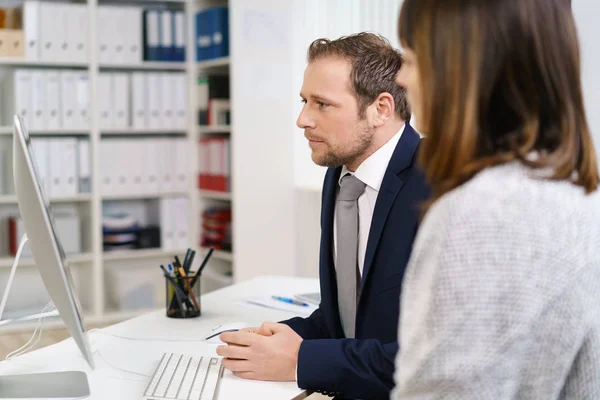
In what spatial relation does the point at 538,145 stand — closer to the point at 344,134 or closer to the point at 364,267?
the point at 364,267

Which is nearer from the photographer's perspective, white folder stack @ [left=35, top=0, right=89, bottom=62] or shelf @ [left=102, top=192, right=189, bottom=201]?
white folder stack @ [left=35, top=0, right=89, bottom=62]

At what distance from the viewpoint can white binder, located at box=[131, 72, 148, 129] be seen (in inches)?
159

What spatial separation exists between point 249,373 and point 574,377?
715 mm

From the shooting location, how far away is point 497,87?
0.81 metres

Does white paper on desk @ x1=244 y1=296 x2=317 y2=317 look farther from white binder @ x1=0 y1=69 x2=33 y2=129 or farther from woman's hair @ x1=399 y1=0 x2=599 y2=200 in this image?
white binder @ x1=0 y1=69 x2=33 y2=129

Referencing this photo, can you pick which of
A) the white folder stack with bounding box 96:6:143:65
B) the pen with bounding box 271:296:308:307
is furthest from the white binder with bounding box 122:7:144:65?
the pen with bounding box 271:296:308:307

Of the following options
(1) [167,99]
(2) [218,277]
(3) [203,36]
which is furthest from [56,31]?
(2) [218,277]

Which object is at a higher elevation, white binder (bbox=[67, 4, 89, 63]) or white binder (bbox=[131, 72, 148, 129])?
white binder (bbox=[67, 4, 89, 63])

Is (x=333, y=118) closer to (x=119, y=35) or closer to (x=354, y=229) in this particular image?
(x=354, y=229)

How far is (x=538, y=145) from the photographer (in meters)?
0.83

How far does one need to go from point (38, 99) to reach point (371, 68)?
8.62 feet

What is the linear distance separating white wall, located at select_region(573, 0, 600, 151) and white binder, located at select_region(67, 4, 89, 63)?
2646 mm

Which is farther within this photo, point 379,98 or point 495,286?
point 379,98

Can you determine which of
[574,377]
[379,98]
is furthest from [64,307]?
[379,98]
